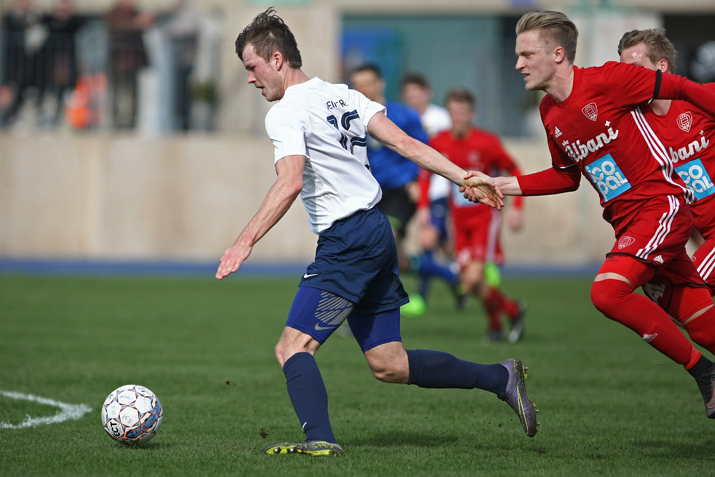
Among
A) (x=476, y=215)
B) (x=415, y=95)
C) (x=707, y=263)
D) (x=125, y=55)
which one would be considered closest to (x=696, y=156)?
(x=707, y=263)

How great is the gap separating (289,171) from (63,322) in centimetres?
702

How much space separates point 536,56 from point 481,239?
529cm

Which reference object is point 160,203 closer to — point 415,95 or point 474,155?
point 415,95

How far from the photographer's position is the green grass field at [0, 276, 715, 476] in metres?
4.63

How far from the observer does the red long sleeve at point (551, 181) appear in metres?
5.30

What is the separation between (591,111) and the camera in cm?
482

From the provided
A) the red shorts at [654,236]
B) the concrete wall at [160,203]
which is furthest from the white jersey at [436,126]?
the red shorts at [654,236]

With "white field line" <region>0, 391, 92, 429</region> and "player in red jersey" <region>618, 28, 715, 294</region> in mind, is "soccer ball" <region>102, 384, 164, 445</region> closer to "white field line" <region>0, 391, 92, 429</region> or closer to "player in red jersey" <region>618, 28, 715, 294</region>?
"white field line" <region>0, 391, 92, 429</region>

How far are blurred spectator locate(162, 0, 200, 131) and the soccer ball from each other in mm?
15592

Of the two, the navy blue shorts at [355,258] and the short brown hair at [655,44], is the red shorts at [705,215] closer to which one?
the short brown hair at [655,44]

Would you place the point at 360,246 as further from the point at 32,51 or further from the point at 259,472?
the point at 32,51

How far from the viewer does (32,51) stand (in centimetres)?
1959

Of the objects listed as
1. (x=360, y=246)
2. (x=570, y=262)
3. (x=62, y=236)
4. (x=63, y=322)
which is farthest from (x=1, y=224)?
(x=360, y=246)

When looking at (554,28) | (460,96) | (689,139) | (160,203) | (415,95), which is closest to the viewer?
(554,28)
